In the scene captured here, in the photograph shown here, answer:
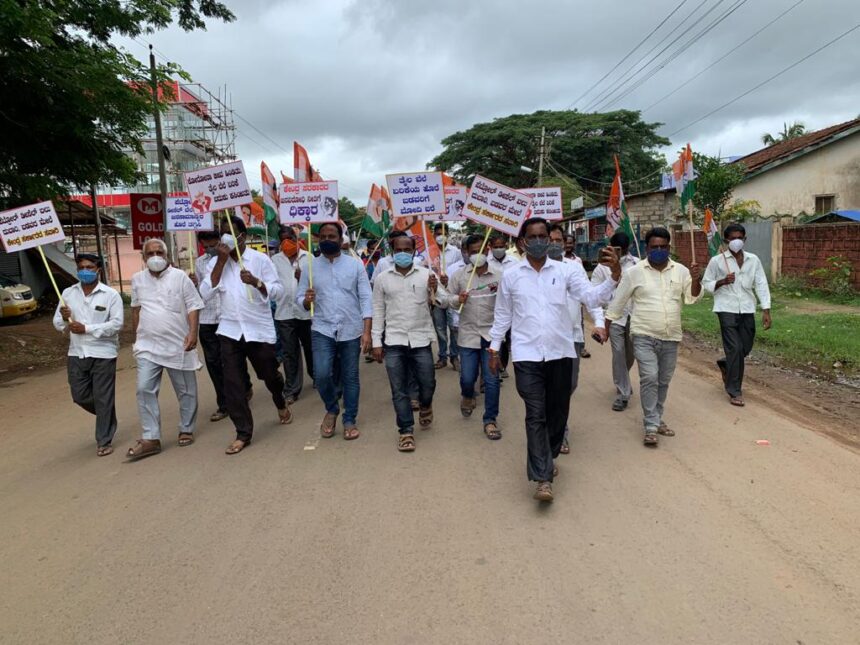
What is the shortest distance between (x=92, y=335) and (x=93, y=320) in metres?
0.15

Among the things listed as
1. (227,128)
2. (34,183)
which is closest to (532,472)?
(34,183)

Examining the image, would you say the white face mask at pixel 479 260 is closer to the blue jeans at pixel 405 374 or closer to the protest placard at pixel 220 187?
the blue jeans at pixel 405 374

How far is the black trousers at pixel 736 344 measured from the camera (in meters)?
6.27

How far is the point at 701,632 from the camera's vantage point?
252cm

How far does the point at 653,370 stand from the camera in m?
5.05

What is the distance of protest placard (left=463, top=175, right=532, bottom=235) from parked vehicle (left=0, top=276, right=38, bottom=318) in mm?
14629

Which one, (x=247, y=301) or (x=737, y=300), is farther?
(x=737, y=300)

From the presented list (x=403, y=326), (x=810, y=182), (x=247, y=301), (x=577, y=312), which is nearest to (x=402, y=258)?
(x=403, y=326)

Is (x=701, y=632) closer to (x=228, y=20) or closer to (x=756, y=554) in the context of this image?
(x=756, y=554)

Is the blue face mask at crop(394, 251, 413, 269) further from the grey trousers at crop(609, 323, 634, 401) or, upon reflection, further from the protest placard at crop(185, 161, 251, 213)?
the grey trousers at crop(609, 323, 634, 401)

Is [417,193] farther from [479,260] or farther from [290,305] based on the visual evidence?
[290,305]

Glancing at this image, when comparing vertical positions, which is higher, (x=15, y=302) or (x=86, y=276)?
(x=86, y=276)

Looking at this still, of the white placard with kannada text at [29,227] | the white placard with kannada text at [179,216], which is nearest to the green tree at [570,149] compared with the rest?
the white placard with kannada text at [179,216]

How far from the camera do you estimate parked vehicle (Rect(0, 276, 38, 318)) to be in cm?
1541
